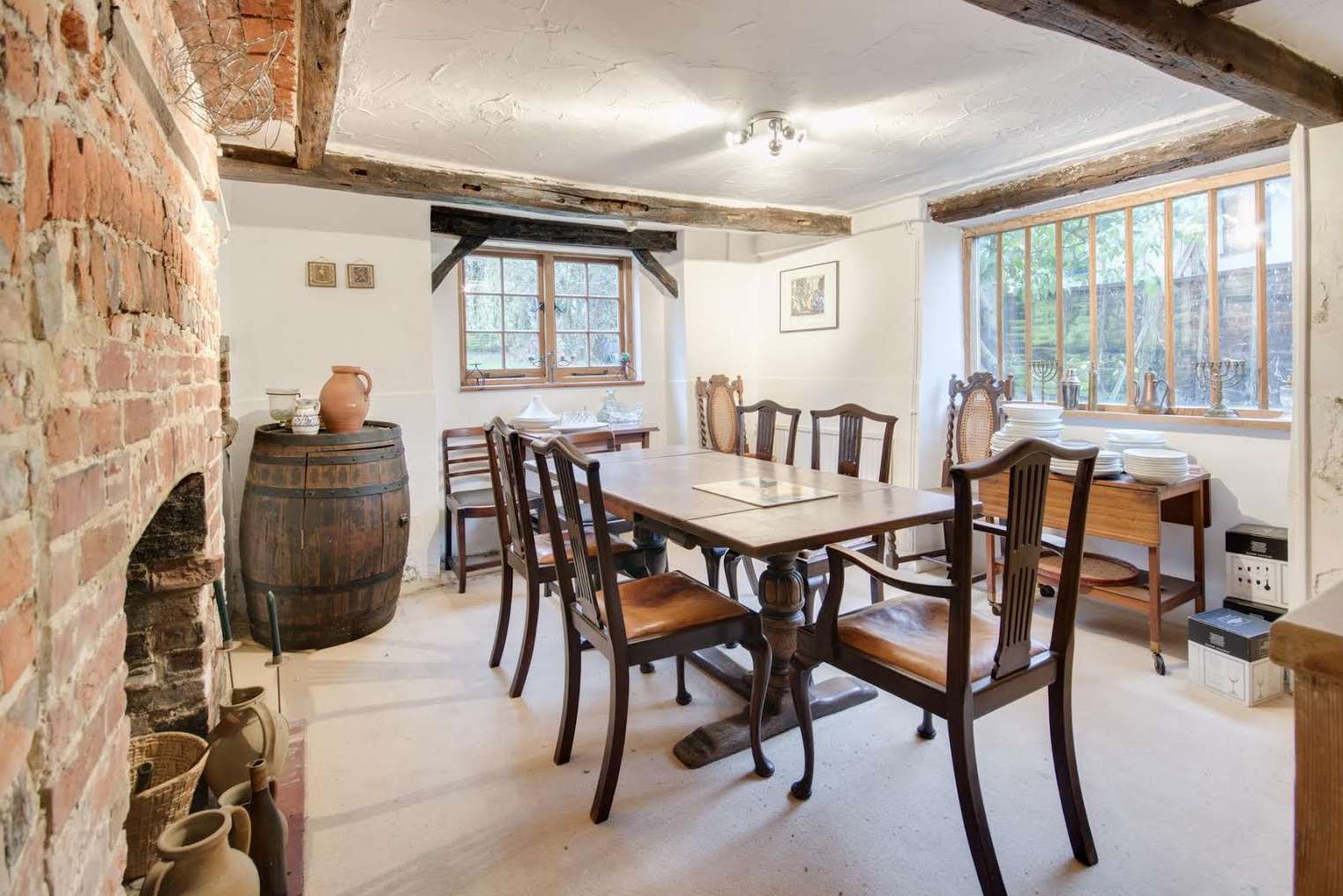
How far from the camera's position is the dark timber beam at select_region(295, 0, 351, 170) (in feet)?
5.53

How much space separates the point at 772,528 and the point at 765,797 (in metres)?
0.72

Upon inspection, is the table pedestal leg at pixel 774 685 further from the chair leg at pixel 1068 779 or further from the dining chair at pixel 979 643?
the chair leg at pixel 1068 779

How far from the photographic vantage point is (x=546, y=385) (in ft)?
15.1

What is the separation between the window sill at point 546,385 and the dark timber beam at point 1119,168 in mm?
2183

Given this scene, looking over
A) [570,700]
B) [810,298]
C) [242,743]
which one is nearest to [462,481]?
[570,700]

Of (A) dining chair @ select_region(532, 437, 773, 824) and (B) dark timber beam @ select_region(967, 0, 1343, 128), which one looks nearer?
(B) dark timber beam @ select_region(967, 0, 1343, 128)

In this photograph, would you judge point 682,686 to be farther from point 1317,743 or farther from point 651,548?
point 1317,743

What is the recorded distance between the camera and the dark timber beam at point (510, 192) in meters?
2.89

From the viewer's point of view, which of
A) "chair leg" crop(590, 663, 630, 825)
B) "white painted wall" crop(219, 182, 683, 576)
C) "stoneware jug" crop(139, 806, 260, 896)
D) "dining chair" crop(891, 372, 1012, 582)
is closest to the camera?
"stoneware jug" crop(139, 806, 260, 896)

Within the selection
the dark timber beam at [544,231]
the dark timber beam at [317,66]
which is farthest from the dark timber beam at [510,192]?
the dark timber beam at [544,231]

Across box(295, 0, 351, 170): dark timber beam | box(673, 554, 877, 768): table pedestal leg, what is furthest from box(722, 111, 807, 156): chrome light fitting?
box(673, 554, 877, 768): table pedestal leg

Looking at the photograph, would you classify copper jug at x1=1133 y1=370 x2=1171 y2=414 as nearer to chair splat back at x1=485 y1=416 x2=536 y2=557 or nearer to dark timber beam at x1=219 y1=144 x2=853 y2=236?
dark timber beam at x1=219 y1=144 x2=853 y2=236

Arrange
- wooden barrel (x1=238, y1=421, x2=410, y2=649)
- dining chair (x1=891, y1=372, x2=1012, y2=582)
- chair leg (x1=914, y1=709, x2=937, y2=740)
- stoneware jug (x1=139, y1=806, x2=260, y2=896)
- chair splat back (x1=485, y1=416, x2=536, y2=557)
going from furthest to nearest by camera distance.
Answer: dining chair (x1=891, y1=372, x2=1012, y2=582), wooden barrel (x1=238, y1=421, x2=410, y2=649), chair splat back (x1=485, y1=416, x2=536, y2=557), chair leg (x1=914, y1=709, x2=937, y2=740), stoneware jug (x1=139, y1=806, x2=260, y2=896)

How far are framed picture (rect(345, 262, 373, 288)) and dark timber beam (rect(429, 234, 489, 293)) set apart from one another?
0.56m
